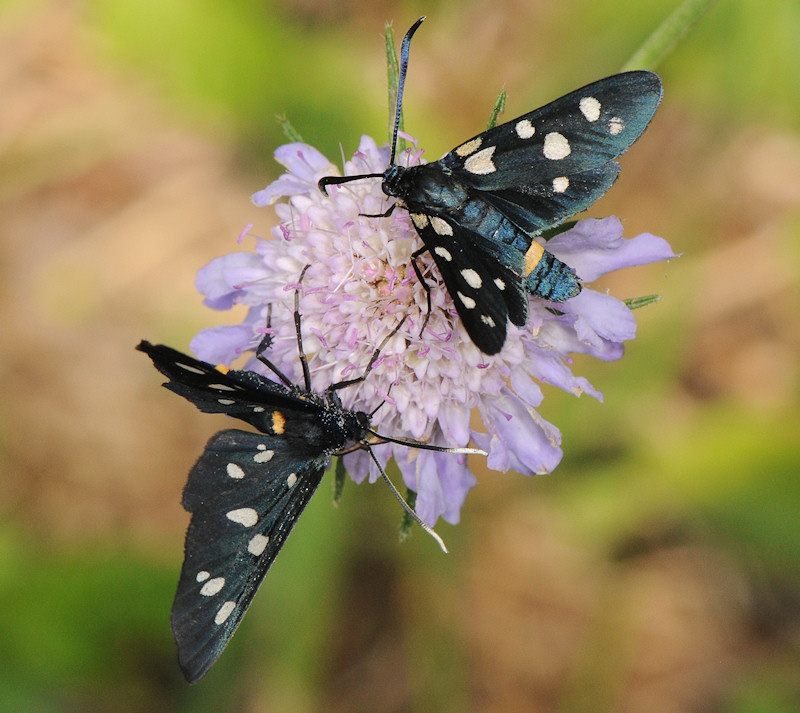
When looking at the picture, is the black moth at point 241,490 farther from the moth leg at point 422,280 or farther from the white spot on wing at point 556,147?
the white spot on wing at point 556,147

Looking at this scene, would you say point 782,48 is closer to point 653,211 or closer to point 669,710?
point 653,211

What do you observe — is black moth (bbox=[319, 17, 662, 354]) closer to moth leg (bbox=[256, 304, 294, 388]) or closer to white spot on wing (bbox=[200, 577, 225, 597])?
moth leg (bbox=[256, 304, 294, 388])

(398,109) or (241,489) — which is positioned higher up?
(398,109)

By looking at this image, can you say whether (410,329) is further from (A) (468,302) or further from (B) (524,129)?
(B) (524,129)

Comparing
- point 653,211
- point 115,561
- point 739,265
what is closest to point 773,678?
point 739,265

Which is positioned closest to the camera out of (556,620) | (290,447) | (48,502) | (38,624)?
(290,447)

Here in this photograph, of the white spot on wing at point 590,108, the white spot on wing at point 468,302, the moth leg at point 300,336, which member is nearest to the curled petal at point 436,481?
the moth leg at point 300,336

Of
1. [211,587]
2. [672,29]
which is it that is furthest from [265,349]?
[672,29]
